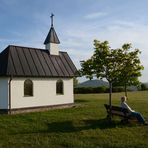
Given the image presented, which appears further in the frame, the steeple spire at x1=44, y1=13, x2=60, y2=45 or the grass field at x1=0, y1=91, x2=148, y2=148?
the steeple spire at x1=44, y1=13, x2=60, y2=45

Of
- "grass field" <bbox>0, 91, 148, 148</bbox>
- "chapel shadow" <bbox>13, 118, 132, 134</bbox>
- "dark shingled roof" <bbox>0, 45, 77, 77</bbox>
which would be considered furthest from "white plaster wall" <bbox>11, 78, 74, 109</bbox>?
"chapel shadow" <bbox>13, 118, 132, 134</bbox>

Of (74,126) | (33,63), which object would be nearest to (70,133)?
(74,126)

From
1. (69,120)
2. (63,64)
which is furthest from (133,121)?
(63,64)

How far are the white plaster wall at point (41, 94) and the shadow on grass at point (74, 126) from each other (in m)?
6.24

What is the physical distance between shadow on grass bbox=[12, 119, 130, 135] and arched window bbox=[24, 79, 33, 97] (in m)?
6.70

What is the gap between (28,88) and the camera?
72.9 ft

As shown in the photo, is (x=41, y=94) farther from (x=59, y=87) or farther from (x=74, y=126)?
(x=74, y=126)

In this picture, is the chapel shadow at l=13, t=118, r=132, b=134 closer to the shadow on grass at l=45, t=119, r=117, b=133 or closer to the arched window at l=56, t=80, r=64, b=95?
the shadow on grass at l=45, t=119, r=117, b=133

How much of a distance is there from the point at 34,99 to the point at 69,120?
6254mm

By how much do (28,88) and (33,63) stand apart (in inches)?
91.2

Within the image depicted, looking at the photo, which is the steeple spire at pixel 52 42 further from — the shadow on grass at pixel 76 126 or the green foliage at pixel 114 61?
the shadow on grass at pixel 76 126

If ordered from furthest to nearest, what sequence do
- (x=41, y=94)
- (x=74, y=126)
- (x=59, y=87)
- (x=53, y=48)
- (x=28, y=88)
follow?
(x=53, y=48) < (x=59, y=87) < (x=41, y=94) < (x=28, y=88) < (x=74, y=126)

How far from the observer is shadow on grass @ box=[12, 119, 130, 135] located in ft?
45.9

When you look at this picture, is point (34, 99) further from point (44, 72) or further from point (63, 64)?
point (63, 64)
